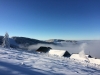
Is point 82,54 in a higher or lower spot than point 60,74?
lower

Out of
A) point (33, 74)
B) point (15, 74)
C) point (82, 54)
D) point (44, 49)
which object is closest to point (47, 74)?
point (33, 74)

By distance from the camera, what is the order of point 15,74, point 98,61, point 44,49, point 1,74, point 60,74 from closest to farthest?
point 1,74 < point 15,74 < point 60,74 < point 98,61 < point 44,49

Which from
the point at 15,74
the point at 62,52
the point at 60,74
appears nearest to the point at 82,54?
the point at 62,52

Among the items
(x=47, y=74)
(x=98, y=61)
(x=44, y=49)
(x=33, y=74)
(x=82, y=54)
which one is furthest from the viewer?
(x=44, y=49)

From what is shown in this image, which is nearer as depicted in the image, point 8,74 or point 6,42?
point 8,74

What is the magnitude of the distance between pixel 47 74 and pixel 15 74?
1.72 m

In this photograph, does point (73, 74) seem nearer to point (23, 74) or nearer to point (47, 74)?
point (47, 74)

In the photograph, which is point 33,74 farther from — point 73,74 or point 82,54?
point 82,54

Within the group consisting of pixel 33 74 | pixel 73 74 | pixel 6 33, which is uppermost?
pixel 6 33

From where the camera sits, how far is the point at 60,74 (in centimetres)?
595

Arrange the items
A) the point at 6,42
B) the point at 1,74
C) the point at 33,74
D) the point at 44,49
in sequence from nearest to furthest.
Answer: the point at 1,74
the point at 33,74
the point at 6,42
the point at 44,49

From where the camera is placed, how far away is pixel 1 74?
4266mm

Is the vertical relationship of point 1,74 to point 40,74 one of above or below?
above

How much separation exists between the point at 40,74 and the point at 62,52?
99.8 ft
